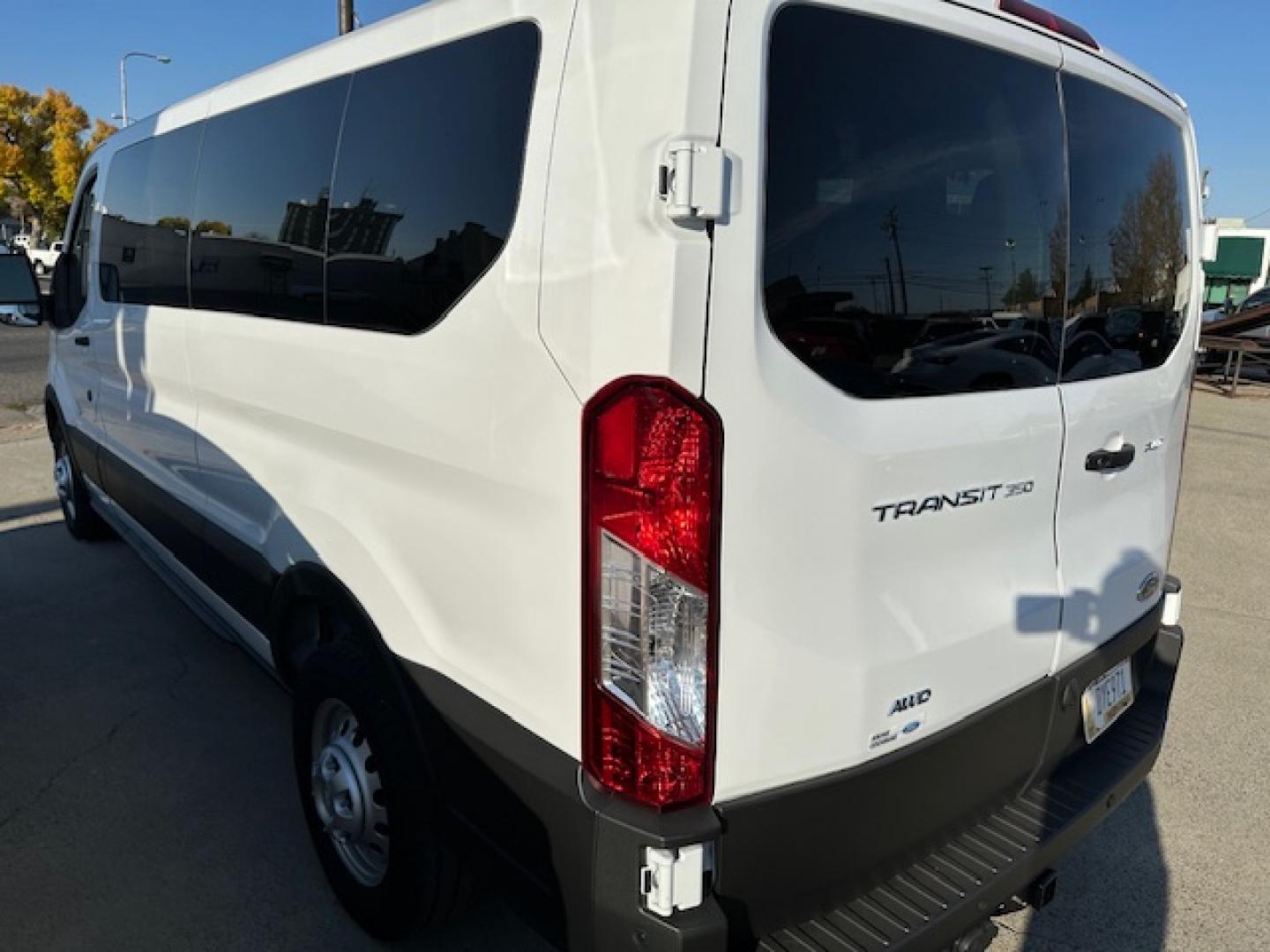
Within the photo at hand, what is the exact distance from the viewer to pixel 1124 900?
8.93 ft

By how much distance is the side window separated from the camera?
4727mm

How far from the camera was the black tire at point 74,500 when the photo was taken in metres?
5.66

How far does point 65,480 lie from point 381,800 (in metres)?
4.56

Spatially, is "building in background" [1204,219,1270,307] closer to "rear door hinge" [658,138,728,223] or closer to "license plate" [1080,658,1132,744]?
"license plate" [1080,658,1132,744]

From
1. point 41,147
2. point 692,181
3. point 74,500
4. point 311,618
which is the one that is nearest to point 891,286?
point 692,181

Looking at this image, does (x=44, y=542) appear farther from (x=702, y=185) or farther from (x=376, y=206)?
(x=702, y=185)

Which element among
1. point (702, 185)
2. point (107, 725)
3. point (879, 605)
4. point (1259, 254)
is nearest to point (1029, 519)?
point (879, 605)

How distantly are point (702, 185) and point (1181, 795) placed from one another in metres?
2.99

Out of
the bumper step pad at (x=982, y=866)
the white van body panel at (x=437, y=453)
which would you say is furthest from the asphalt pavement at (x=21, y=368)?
the bumper step pad at (x=982, y=866)

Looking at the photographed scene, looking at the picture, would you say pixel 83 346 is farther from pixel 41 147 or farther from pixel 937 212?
pixel 41 147

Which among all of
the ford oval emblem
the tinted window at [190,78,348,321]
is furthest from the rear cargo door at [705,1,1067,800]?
the tinted window at [190,78,348,321]

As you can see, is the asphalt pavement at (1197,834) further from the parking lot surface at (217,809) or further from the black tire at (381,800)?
the black tire at (381,800)

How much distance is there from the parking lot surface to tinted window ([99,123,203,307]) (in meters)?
1.58

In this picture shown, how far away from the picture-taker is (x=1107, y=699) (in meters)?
2.50
